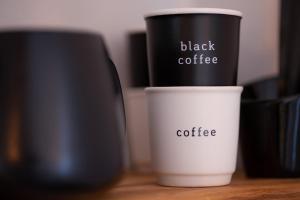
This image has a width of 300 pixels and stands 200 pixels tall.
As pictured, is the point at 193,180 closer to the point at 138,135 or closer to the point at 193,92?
the point at 193,92

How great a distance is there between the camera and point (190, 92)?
655mm

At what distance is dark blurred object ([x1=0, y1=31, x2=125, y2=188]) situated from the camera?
17.4 inches

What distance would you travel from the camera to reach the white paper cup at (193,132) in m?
0.66

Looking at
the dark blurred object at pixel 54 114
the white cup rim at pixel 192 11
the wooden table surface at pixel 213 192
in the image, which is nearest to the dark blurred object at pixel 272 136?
the wooden table surface at pixel 213 192

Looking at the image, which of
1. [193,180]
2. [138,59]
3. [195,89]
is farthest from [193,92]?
[138,59]

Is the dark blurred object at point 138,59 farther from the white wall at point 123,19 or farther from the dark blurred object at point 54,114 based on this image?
the dark blurred object at point 54,114

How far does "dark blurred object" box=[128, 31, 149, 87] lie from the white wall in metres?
0.02

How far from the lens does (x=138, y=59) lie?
0.86 metres

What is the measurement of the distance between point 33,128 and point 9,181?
5 centimetres

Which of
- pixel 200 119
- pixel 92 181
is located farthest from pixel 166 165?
pixel 92 181

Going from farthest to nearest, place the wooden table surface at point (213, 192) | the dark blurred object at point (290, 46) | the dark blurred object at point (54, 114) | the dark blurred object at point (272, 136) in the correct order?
the dark blurred object at point (290, 46)
the dark blurred object at point (272, 136)
the wooden table surface at point (213, 192)
the dark blurred object at point (54, 114)

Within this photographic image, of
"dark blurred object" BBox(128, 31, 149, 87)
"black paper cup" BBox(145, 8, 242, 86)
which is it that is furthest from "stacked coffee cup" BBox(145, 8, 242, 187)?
"dark blurred object" BBox(128, 31, 149, 87)

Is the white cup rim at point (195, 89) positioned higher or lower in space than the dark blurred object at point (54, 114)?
lower

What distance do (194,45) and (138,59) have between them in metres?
0.21
